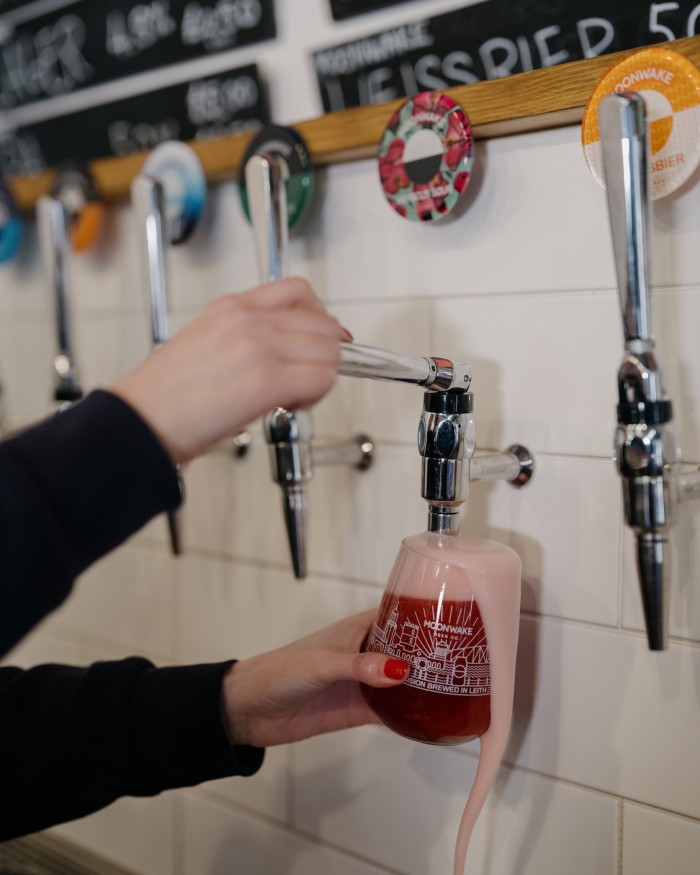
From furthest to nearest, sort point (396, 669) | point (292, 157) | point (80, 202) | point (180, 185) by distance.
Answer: point (80, 202)
point (180, 185)
point (292, 157)
point (396, 669)

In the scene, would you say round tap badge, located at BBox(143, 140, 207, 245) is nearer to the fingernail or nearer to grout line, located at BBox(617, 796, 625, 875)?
the fingernail

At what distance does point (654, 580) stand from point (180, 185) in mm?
587

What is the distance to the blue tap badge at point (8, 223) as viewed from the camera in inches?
40.6

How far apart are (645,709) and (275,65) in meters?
0.63

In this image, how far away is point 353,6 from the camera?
2.44ft

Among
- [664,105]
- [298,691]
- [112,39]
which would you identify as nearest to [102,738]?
[298,691]

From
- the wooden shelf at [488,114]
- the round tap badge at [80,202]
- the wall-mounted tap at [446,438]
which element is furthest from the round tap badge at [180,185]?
→ the wall-mounted tap at [446,438]

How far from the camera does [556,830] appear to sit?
2.15 feet

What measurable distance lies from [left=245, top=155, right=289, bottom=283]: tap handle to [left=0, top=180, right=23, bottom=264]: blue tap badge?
0.49 m

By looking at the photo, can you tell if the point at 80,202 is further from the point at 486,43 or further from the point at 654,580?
the point at 654,580

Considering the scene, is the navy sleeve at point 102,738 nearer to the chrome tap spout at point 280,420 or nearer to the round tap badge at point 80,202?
the chrome tap spout at point 280,420

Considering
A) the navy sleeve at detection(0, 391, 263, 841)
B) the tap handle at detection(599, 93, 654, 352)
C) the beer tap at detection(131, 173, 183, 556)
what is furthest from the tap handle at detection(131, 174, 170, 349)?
the tap handle at detection(599, 93, 654, 352)

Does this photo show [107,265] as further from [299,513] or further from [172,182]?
[299,513]

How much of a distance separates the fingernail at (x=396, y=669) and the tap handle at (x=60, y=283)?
0.48 metres
